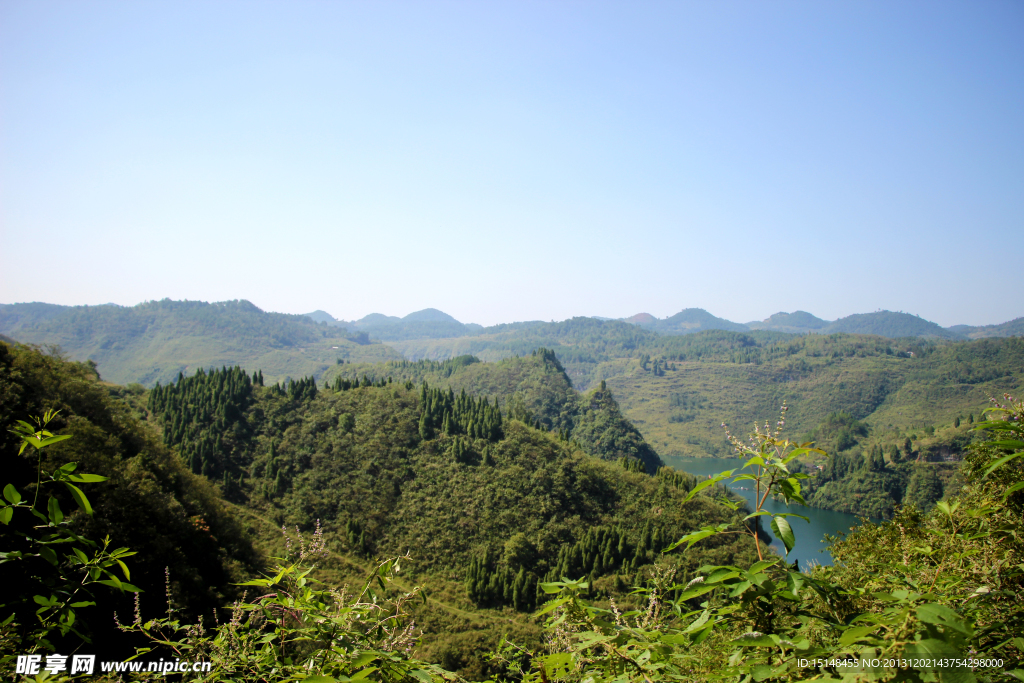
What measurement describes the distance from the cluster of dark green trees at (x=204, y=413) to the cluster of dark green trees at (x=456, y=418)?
19.5 m

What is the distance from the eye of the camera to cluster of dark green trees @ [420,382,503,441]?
246 ft

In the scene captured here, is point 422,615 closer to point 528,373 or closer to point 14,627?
point 14,627

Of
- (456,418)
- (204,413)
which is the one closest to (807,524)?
(456,418)

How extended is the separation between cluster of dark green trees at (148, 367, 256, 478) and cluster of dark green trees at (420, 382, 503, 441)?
19496mm

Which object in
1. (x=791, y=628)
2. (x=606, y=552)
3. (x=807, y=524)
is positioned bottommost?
(x=807, y=524)

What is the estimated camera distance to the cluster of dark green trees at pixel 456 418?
246 feet

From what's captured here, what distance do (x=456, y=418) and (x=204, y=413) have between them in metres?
34.5

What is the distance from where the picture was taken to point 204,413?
2714 inches

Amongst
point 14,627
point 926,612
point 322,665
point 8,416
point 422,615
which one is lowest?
point 422,615

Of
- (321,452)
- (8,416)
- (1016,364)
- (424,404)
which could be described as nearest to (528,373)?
(424,404)

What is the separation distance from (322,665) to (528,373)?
476 feet

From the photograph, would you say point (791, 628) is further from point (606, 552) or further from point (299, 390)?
point (299, 390)

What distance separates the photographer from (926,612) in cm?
193

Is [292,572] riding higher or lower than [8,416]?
higher
